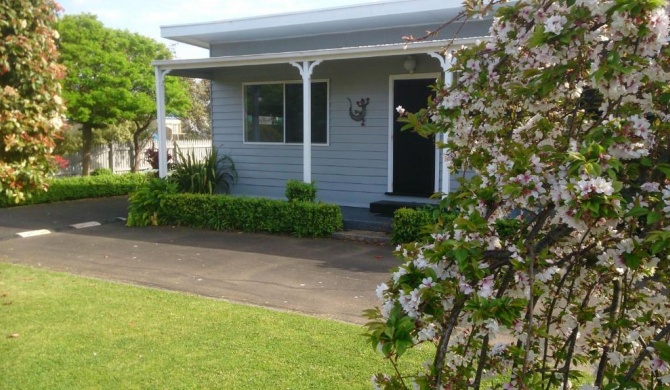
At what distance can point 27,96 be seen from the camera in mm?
5105

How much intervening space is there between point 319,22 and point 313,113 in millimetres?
1956

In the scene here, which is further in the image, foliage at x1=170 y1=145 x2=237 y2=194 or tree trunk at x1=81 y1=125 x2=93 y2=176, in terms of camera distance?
tree trunk at x1=81 y1=125 x2=93 y2=176

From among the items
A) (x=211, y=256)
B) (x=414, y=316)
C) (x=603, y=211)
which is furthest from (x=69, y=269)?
(x=603, y=211)

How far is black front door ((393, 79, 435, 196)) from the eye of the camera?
37.5ft

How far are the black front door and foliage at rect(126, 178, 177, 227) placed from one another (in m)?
4.41

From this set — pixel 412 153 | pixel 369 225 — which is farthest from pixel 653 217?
pixel 412 153

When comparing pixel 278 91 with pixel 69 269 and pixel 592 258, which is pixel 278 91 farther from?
pixel 592 258

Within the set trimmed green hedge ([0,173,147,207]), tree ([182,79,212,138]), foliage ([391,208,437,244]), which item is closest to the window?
foliage ([391,208,437,244])

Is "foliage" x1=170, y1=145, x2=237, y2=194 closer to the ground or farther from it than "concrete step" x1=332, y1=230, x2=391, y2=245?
farther from it

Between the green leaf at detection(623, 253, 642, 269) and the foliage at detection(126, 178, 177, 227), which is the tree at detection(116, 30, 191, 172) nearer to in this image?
the foliage at detection(126, 178, 177, 227)

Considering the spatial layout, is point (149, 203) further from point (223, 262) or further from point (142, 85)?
point (142, 85)

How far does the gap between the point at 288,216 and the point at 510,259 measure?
8422mm

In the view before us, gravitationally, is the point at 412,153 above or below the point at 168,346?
above

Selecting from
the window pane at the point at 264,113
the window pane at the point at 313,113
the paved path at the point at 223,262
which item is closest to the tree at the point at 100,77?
the window pane at the point at 264,113
